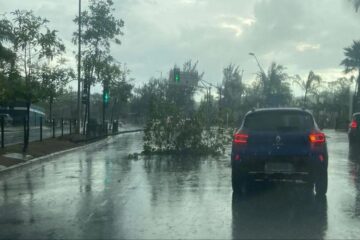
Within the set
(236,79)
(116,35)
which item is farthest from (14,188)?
(236,79)

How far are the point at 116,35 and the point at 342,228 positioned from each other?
31910 millimetres

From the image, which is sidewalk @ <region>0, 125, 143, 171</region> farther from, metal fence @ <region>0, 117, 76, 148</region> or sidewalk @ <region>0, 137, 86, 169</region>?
metal fence @ <region>0, 117, 76, 148</region>

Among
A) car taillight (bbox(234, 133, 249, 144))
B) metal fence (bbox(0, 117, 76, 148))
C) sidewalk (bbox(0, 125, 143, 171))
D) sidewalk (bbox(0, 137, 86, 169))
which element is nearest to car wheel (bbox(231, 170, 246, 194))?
car taillight (bbox(234, 133, 249, 144))

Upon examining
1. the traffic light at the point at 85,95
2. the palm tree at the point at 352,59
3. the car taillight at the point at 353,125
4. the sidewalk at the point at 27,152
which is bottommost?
the sidewalk at the point at 27,152

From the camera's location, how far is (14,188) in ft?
39.9

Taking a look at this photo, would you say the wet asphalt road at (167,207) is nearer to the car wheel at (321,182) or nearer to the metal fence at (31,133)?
the car wheel at (321,182)

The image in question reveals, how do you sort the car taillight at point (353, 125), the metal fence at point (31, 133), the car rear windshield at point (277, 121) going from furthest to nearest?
the car taillight at point (353, 125) < the metal fence at point (31, 133) < the car rear windshield at point (277, 121)

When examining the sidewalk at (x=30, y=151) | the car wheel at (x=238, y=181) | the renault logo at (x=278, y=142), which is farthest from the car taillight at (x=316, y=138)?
the sidewalk at (x=30, y=151)

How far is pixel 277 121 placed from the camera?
33.7ft

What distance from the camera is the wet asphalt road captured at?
7332 millimetres

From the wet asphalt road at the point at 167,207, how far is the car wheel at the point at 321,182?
0.17 m

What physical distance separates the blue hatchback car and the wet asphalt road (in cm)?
47

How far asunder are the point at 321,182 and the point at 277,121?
4.53 ft

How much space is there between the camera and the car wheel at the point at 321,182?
10.0 meters
